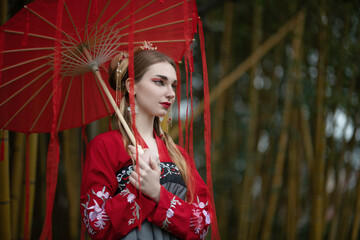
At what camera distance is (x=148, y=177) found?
973 mm

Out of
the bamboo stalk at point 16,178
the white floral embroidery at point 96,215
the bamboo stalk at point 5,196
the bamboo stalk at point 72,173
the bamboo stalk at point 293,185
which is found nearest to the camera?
the white floral embroidery at point 96,215

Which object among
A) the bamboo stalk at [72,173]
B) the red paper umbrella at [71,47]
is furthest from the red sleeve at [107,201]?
the bamboo stalk at [72,173]

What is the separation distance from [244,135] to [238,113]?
0.31 m

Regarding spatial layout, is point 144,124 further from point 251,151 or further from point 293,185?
point 293,185

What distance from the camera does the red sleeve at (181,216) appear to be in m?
1.00

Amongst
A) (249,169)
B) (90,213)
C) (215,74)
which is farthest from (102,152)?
(215,74)

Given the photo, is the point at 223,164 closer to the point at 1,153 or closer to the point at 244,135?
the point at 244,135

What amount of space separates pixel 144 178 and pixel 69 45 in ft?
1.66

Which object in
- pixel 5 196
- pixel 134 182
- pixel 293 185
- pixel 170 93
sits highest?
pixel 170 93

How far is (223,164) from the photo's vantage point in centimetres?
338

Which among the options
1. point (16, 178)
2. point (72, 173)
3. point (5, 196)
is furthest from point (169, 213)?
point (72, 173)

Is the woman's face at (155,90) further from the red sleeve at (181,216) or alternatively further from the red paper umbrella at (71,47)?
the red sleeve at (181,216)

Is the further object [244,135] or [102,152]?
[244,135]

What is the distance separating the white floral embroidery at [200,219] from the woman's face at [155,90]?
305 millimetres
